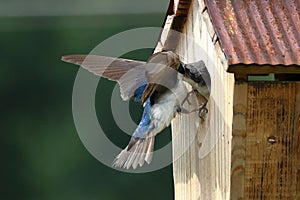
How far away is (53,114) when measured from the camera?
31.8 ft

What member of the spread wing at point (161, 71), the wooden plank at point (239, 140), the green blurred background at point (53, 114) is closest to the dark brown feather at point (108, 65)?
the spread wing at point (161, 71)

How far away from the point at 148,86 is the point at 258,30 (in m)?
0.37

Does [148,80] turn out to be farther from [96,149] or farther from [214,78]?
[96,149]

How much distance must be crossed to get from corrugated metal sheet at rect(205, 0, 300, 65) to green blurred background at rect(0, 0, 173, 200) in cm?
676

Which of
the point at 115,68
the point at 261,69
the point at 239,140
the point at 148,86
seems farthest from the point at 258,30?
the point at 115,68

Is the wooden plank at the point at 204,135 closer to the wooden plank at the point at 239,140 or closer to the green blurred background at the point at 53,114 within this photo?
the wooden plank at the point at 239,140

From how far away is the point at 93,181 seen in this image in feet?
31.7

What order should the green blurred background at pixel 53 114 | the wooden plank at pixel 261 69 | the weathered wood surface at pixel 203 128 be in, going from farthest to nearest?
the green blurred background at pixel 53 114
the weathered wood surface at pixel 203 128
the wooden plank at pixel 261 69

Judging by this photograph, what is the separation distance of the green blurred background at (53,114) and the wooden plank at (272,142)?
6.79 metres

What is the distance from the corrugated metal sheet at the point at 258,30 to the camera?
236 centimetres

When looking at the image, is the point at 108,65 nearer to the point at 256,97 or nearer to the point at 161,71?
the point at 161,71

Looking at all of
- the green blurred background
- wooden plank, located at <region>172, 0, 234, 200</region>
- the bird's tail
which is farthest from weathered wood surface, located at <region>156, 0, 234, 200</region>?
the green blurred background

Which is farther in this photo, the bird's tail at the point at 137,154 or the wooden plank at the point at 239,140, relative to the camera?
the bird's tail at the point at 137,154

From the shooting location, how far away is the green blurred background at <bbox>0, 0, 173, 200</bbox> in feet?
31.2
